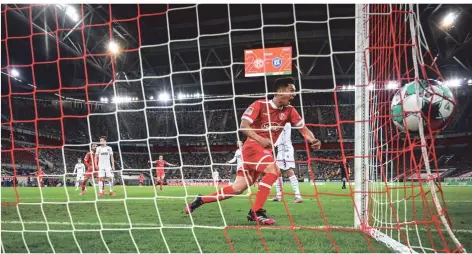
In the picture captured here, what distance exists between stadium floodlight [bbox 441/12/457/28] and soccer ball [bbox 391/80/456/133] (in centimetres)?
1704

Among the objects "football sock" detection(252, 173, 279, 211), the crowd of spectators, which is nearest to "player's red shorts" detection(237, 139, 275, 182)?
"football sock" detection(252, 173, 279, 211)

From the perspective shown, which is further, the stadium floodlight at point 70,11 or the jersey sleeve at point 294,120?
the stadium floodlight at point 70,11

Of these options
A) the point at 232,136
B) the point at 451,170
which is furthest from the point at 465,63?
the point at 232,136

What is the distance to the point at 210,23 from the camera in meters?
20.2

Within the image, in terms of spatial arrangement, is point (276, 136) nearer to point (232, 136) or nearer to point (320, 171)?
point (320, 171)

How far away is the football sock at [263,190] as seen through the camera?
14.3 feet

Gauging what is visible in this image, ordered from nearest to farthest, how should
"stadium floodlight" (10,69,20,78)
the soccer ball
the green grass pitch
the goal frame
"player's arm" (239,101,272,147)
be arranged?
the soccer ball → the green grass pitch → the goal frame → "player's arm" (239,101,272,147) → "stadium floodlight" (10,69,20,78)

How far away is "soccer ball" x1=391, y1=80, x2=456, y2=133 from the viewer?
284 cm

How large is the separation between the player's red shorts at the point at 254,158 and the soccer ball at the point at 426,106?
1.73 metres

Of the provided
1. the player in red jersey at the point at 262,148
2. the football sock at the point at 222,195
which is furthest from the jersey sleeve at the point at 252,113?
the football sock at the point at 222,195

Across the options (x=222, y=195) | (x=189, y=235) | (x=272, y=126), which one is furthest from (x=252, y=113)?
(x=189, y=235)

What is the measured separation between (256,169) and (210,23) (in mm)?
16827

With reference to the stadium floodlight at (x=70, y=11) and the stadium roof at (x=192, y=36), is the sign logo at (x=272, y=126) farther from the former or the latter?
the stadium floodlight at (x=70, y=11)

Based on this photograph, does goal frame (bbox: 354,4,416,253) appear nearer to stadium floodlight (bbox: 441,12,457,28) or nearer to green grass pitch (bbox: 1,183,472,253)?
green grass pitch (bbox: 1,183,472,253)
